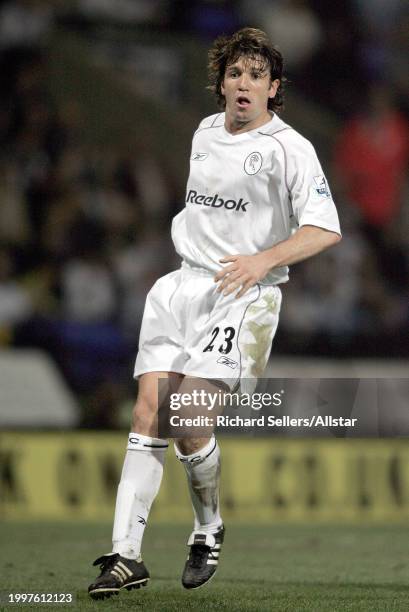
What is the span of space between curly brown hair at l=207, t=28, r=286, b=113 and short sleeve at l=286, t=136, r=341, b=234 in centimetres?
35

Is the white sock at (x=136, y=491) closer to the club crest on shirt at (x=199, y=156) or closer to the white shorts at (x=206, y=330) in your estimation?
the white shorts at (x=206, y=330)

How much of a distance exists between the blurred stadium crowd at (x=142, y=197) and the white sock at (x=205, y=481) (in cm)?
507

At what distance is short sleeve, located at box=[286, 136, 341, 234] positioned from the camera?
5.43 metres

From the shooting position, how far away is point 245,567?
695 centimetres

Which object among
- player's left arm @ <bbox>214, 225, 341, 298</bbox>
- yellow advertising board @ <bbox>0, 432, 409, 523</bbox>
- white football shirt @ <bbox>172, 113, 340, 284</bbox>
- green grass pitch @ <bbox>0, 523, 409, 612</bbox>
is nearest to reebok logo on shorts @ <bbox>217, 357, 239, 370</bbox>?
player's left arm @ <bbox>214, 225, 341, 298</bbox>

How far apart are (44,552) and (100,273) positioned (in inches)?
185

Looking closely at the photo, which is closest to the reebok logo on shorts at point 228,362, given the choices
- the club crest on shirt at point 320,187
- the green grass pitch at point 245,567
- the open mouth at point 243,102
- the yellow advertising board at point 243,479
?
the club crest on shirt at point 320,187

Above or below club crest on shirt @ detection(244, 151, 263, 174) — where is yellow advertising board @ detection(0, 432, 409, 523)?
below

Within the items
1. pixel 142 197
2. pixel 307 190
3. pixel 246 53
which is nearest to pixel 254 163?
pixel 307 190

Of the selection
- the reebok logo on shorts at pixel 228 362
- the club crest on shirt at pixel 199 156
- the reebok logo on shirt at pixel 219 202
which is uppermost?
the club crest on shirt at pixel 199 156

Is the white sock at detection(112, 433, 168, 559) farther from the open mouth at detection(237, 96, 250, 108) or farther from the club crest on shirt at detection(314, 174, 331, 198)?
the open mouth at detection(237, 96, 250, 108)

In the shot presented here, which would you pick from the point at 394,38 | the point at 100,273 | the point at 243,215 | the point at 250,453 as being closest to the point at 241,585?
the point at 243,215

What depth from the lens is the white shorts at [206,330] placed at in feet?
18.1

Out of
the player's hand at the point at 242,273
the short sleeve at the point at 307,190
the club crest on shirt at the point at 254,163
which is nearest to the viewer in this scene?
the player's hand at the point at 242,273
